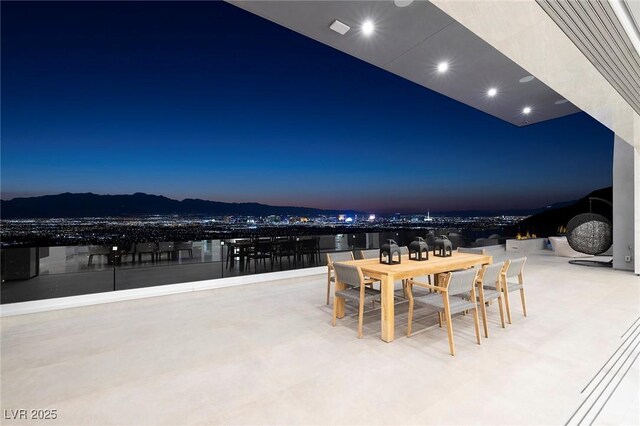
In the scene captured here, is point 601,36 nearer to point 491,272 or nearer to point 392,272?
point 491,272

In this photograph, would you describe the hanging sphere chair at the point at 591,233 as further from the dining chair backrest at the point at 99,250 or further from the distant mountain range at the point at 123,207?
the dining chair backrest at the point at 99,250

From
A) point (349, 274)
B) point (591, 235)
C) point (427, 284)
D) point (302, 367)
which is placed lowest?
point (302, 367)

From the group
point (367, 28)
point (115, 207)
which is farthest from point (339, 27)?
point (115, 207)

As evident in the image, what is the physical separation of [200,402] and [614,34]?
4486 millimetres

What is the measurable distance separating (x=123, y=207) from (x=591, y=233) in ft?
44.4

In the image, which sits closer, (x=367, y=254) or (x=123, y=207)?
(x=367, y=254)

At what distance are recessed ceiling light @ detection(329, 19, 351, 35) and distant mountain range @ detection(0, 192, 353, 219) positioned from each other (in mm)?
6866

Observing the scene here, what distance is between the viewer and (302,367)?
97.0 inches

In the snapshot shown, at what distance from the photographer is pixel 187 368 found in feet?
8.13

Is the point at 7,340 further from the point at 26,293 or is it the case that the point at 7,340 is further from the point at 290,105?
the point at 290,105

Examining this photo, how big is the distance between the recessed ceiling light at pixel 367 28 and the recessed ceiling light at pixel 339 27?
213 mm

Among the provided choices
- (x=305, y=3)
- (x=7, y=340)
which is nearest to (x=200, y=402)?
(x=7, y=340)

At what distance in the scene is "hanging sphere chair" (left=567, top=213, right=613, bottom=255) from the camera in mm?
7121

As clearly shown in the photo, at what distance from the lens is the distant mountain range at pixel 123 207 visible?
7.10 m
